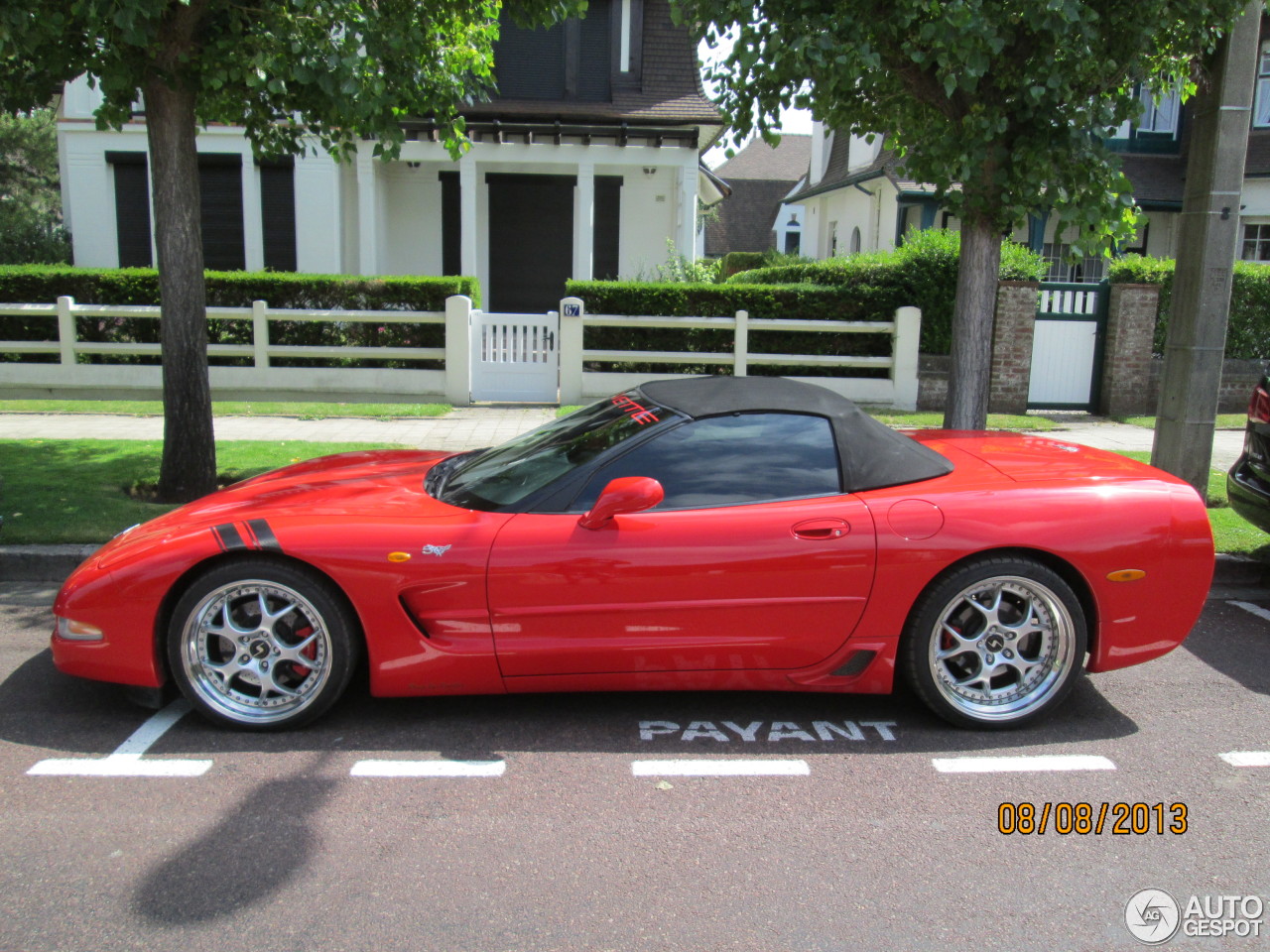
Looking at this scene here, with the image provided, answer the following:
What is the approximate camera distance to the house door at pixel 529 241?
61.1 ft

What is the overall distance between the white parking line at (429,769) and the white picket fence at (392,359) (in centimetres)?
894

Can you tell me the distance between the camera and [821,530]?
3941 mm

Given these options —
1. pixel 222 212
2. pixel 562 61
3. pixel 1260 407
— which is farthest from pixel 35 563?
pixel 562 61

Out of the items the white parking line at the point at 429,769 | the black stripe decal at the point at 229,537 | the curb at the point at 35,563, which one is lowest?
the white parking line at the point at 429,769

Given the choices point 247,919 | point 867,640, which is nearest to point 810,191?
point 867,640

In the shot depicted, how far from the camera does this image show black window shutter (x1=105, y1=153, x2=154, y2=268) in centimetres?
1758

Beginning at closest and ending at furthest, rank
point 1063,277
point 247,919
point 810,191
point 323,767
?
1. point 247,919
2. point 323,767
3. point 1063,277
4. point 810,191

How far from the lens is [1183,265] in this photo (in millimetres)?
7426

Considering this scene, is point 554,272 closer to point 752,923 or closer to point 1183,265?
point 1183,265

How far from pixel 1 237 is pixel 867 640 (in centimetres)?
1826

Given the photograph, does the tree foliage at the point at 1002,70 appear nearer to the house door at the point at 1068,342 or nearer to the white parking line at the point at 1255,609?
the white parking line at the point at 1255,609

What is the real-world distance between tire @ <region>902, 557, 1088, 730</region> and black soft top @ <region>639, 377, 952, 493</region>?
493 mm

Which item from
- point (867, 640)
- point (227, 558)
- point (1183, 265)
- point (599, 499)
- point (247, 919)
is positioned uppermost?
point (1183, 265)

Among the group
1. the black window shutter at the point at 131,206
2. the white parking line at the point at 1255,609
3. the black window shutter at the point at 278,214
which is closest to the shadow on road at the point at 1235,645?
the white parking line at the point at 1255,609
